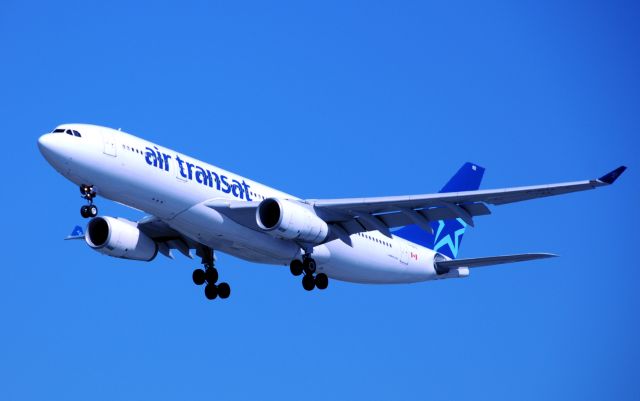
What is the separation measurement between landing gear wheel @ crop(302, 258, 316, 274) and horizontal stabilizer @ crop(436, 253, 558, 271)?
6053 mm

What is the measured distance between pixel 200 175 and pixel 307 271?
16.9 ft

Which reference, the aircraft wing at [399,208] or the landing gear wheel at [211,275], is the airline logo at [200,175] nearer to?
the aircraft wing at [399,208]

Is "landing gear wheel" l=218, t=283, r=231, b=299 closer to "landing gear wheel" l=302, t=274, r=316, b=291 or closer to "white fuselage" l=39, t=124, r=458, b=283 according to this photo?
"white fuselage" l=39, t=124, r=458, b=283

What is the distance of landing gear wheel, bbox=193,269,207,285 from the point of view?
40844mm

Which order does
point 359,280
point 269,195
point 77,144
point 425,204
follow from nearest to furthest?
point 77,144 < point 425,204 < point 269,195 < point 359,280

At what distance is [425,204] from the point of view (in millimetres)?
35625

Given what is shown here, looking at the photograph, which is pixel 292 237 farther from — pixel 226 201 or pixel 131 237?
pixel 131 237

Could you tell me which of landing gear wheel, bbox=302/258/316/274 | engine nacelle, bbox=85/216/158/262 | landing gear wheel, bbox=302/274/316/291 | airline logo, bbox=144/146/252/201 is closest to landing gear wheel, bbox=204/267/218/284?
engine nacelle, bbox=85/216/158/262

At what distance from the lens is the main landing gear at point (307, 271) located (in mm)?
37469

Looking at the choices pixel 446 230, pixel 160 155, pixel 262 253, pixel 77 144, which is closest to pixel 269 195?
pixel 262 253

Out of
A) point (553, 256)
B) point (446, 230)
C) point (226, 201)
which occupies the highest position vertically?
point (446, 230)

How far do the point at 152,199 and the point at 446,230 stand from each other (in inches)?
645

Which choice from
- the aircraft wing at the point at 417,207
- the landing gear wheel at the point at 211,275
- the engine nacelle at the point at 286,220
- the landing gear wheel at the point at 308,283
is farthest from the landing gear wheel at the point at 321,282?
the landing gear wheel at the point at 211,275

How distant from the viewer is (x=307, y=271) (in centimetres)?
3756
